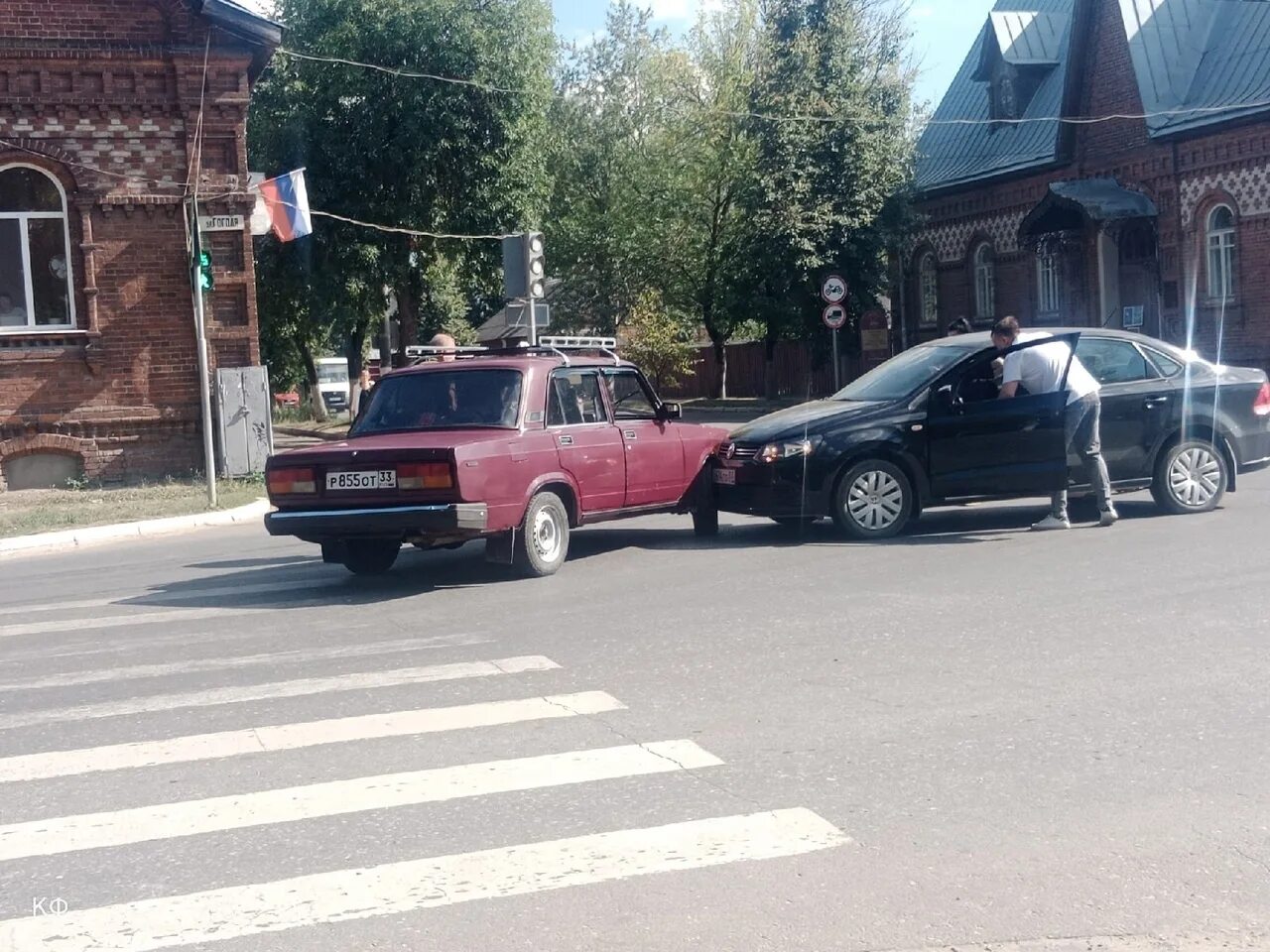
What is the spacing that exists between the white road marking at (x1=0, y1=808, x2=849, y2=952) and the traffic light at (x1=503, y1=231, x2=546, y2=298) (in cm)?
1458

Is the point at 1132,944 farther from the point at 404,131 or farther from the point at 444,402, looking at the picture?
the point at 404,131

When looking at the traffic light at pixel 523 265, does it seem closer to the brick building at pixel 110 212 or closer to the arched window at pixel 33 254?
the brick building at pixel 110 212

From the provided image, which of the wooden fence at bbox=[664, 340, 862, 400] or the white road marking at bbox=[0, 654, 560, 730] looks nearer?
the white road marking at bbox=[0, 654, 560, 730]

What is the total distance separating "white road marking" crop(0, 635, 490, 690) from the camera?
304 inches

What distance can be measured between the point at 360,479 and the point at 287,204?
40.6 feet

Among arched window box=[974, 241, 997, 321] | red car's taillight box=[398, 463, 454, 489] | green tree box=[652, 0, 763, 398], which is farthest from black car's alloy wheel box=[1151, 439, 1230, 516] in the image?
green tree box=[652, 0, 763, 398]

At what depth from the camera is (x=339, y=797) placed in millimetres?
5477

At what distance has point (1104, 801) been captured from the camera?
5.25 m

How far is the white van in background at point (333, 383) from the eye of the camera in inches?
2840

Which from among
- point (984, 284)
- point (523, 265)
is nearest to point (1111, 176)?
point (984, 284)

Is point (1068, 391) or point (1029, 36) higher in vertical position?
point (1029, 36)

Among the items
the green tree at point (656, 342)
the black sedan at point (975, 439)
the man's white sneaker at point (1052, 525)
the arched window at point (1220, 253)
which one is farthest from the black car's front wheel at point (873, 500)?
the green tree at point (656, 342)

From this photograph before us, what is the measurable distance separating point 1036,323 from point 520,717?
3023cm

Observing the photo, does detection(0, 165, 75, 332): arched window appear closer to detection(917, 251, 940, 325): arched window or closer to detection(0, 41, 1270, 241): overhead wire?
detection(0, 41, 1270, 241): overhead wire
